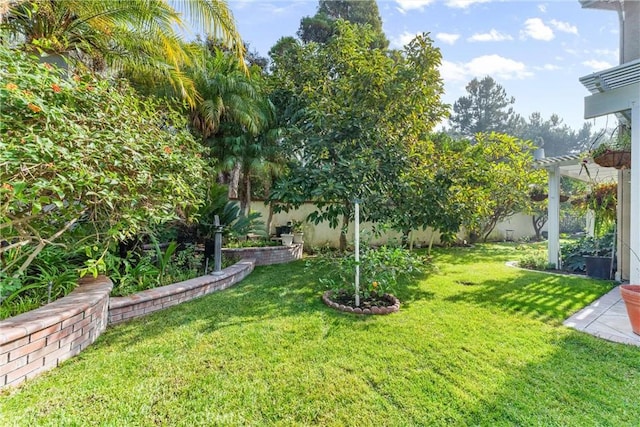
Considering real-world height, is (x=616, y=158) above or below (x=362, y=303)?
above

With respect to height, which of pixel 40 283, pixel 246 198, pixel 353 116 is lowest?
pixel 40 283

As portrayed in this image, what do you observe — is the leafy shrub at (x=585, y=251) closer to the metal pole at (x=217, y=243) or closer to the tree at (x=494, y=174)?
the tree at (x=494, y=174)

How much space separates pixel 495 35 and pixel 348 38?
11.3ft

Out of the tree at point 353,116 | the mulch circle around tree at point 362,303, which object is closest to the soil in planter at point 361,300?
the mulch circle around tree at point 362,303

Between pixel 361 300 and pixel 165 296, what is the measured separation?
2890 millimetres

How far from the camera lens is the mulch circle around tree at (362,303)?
448 centimetres

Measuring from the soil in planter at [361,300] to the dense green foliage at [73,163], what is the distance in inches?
104

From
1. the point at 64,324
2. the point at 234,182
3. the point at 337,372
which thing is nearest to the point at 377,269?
the point at 337,372

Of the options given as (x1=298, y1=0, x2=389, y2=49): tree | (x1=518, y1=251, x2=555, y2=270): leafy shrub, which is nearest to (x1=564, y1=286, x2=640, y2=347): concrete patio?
(x1=518, y1=251, x2=555, y2=270): leafy shrub

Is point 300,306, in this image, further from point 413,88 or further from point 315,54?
point 315,54

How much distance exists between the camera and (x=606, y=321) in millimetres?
4234

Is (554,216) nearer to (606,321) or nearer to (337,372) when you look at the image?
(606,321)

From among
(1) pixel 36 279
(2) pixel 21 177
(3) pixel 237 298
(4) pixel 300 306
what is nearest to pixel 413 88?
(4) pixel 300 306

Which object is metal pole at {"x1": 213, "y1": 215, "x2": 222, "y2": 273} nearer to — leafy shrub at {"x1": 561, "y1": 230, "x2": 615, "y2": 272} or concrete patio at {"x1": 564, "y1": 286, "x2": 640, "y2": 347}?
concrete patio at {"x1": 564, "y1": 286, "x2": 640, "y2": 347}
